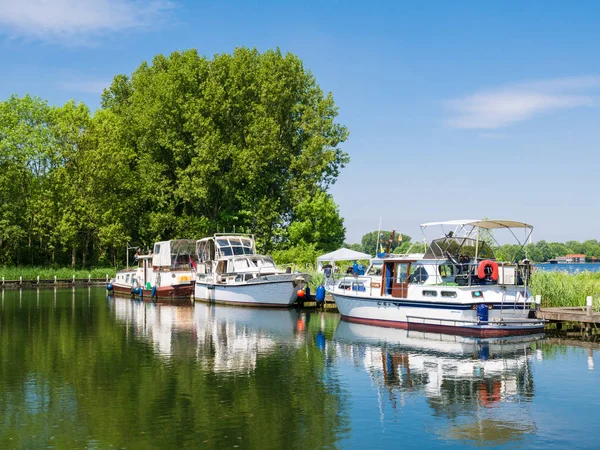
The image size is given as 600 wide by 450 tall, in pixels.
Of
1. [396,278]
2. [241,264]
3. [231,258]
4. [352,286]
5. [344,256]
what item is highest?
[344,256]

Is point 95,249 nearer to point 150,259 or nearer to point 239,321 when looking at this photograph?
point 150,259

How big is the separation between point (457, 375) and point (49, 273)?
206ft

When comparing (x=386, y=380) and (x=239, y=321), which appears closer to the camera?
(x=386, y=380)

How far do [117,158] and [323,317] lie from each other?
41.9m

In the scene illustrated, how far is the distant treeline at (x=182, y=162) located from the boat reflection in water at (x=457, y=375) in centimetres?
3535

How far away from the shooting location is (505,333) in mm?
30188

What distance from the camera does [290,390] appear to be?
19.6 m

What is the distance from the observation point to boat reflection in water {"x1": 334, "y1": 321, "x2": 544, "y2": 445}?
1634 cm

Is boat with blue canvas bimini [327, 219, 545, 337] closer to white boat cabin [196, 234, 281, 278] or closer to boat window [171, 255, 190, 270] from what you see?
white boat cabin [196, 234, 281, 278]

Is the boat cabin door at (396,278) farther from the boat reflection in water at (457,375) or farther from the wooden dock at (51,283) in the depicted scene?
the wooden dock at (51,283)

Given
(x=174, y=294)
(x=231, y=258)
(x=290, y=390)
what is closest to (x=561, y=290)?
(x=290, y=390)

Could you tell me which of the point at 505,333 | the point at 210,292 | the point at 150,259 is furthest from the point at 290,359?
the point at 150,259

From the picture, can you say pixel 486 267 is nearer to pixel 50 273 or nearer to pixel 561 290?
pixel 561 290

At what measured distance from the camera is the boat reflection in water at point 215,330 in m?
26.2
